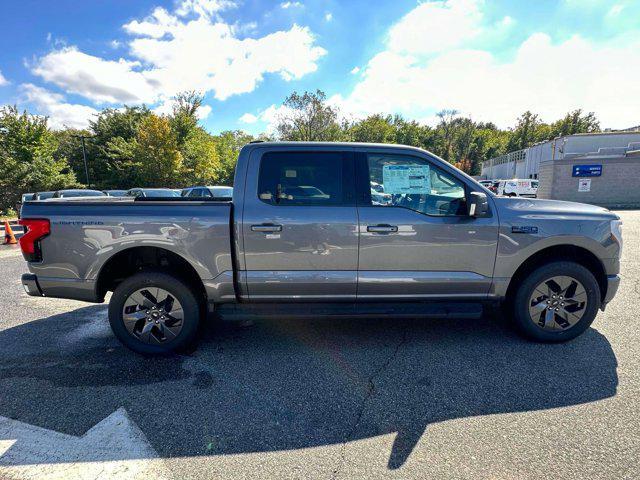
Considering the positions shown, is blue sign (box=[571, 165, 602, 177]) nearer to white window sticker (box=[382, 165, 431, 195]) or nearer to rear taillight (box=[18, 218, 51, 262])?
white window sticker (box=[382, 165, 431, 195])

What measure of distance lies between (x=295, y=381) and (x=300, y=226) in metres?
1.38

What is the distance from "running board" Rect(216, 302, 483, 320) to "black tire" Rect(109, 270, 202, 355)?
0.93 ft

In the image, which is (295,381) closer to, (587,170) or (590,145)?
(587,170)

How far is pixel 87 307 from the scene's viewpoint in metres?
4.78

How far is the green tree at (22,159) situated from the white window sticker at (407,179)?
2371cm

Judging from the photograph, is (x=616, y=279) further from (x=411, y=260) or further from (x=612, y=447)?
(x=411, y=260)

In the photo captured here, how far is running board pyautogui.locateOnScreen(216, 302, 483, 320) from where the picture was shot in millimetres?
3297

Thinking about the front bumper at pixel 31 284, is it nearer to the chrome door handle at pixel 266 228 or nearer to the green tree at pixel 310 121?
the chrome door handle at pixel 266 228

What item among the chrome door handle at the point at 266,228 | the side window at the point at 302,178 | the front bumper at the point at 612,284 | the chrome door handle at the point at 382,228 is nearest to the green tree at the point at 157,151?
the side window at the point at 302,178

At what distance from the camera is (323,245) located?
3.19 meters

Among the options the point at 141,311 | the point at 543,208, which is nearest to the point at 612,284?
the point at 543,208

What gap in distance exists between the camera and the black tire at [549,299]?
340 cm

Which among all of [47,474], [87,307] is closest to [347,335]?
[47,474]

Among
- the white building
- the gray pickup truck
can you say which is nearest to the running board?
the gray pickup truck
